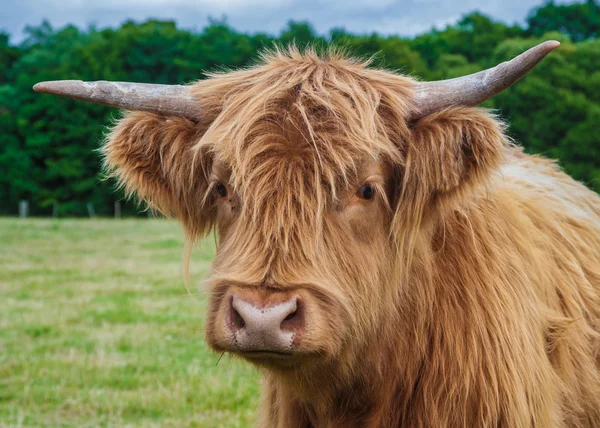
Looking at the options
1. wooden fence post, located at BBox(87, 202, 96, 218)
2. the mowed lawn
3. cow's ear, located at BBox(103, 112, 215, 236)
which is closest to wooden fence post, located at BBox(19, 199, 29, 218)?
wooden fence post, located at BBox(87, 202, 96, 218)

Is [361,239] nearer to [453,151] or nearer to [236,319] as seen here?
[453,151]

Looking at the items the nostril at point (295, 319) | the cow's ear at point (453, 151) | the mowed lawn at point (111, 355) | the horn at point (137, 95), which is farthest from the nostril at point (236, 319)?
the horn at point (137, 95)

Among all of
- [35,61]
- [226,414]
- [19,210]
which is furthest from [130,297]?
[35,61]

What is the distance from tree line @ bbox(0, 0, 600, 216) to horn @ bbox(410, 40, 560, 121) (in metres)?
28.0

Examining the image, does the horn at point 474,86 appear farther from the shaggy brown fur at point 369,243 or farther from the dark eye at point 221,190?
the dark eye at point 221,190

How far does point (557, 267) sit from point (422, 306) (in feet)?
3.07

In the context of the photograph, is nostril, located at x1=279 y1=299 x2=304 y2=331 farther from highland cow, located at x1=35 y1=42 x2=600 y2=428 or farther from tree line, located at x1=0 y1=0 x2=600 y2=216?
tree line, located at x1=0 y1=0 x2=600 y2=216

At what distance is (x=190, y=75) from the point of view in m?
43.1

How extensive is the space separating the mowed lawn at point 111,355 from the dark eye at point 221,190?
37cm

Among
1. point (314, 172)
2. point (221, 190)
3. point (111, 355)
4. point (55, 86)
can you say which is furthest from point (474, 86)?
point (111, 355)

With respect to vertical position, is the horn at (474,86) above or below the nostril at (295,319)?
above

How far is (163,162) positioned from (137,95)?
0.30 metres

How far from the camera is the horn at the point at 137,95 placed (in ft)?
9.23

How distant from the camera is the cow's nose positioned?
2199 millimetres
